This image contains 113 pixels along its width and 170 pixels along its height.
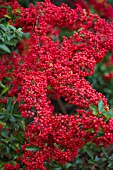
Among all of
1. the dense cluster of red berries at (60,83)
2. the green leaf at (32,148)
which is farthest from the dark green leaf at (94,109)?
the green leaf at (32,148)

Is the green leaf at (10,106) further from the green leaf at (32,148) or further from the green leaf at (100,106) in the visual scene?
the green leaf at (100,106)

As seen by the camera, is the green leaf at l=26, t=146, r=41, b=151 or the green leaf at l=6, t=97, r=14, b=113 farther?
the green leaf at l=6, t=97, r=14, b=113

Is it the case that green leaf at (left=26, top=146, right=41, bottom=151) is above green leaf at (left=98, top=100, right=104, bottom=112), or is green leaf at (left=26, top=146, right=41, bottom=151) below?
below

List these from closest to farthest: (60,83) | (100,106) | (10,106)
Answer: (100,106) < (60,83) < (10,106)

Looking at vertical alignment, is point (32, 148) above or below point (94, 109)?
below

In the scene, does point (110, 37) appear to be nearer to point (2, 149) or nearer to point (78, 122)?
point (78, 122)

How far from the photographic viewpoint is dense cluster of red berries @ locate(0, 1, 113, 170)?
1.72 meters

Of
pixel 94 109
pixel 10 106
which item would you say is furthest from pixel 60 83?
pixel 10 106

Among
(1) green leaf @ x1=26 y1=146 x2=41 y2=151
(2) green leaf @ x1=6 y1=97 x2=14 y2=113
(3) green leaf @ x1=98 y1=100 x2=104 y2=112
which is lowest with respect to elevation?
(1) green leaf @ x1=26 y1=146 x2=41 y2=151

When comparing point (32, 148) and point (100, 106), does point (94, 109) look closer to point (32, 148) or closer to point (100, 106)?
point (100, 106)

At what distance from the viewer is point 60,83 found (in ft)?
6.15

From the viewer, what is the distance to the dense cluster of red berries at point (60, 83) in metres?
1.72

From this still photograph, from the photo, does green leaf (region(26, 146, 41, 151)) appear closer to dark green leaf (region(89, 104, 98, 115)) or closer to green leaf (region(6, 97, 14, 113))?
dark green leaf (region(89, 104, 98, 115))

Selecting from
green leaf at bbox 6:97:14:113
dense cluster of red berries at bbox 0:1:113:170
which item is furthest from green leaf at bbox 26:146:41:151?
green leaf at bbox 6:97:14:113
